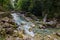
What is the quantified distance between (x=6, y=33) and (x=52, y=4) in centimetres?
1617

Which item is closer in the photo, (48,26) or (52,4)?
(48,26)

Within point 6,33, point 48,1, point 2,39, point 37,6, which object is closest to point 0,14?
point 6,33

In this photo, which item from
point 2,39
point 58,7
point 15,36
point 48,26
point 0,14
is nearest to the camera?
point 2,39

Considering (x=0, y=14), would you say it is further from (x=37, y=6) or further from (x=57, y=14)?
(x=37, y=6)

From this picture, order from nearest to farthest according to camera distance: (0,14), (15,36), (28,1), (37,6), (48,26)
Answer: (15,36), (0,14), (48,26), (37,6), (28,1)

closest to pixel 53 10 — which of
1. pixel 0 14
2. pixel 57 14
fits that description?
pixel 57 14

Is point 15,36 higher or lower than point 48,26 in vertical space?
higher

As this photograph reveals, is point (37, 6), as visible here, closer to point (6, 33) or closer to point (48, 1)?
point (48, 1)

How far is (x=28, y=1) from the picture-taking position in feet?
135

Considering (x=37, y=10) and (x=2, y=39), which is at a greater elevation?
(x=2, y=39)

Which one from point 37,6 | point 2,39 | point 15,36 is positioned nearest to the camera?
point 2,39

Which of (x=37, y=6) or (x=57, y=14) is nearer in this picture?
(x=57, y=14)

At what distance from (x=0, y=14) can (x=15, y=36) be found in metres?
7.46

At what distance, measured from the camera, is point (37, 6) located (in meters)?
35.5
